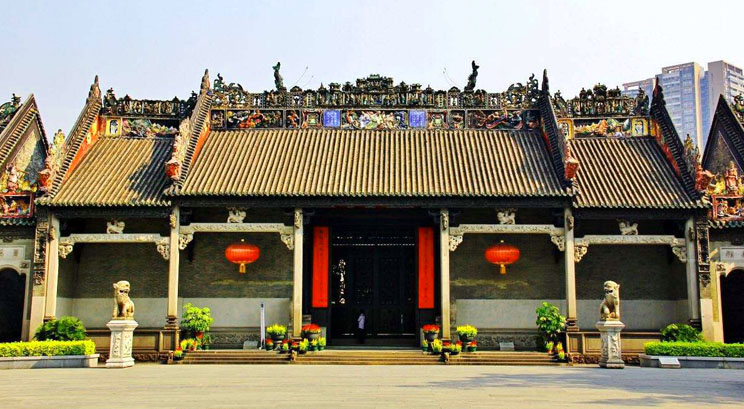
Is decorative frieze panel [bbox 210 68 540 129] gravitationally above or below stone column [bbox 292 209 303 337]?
above

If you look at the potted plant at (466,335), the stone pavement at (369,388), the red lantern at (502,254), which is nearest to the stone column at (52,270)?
the stone pavement at (369,388)

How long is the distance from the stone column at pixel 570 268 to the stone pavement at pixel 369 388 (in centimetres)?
329

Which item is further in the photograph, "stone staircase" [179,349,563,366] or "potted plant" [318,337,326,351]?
"potted plant" [318,337,326,351]

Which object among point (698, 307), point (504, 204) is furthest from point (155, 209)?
point (698, 307)

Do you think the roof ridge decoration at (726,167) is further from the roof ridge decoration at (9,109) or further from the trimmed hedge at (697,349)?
the roof ridge decoration at (9,109)

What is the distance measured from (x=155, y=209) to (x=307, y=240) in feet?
14.7

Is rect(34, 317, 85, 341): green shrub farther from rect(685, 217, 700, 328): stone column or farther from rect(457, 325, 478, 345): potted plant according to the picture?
rect(685, 217, 700, 328): stone column

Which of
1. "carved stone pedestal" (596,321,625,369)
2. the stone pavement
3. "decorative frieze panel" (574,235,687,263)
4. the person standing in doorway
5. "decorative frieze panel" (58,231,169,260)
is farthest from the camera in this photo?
the person standing in doorway

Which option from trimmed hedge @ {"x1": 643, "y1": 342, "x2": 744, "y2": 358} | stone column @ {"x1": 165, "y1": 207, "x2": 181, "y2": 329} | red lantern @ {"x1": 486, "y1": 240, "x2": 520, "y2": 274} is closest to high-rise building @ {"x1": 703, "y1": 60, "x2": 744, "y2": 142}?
red lantern @ {"x1": 486, "y1": 240, "x2": 520, "y2": 274}

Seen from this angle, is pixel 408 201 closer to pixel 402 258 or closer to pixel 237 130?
pixel 402 258

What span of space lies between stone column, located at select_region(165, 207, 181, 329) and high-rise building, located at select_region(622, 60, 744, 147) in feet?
220

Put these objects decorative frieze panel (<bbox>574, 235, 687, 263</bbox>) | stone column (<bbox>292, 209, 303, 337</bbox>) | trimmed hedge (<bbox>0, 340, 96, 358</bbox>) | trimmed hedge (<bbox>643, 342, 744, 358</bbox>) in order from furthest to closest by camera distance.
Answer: decorative frieze panel (<bbox>574, 235, 687, 263</bbox>) → stone column (<bbox>292, 209, 303, 337</bbox>) → trimmed hedge (<bbox>0, 340, 96, 358</bbox>) → trimmed hedge (<bbox>643, 342, 744, 358</bbox>)

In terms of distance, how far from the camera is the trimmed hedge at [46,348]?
18.5 meters

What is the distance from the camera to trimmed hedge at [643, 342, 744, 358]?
60.2 feet
